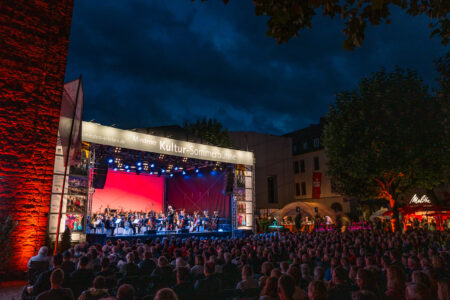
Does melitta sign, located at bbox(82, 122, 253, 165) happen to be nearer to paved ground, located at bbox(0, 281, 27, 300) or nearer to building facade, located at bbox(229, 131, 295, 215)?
paved ground, located at bbox(0, 281, 27, 300)

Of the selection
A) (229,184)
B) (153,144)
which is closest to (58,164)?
(153,144)

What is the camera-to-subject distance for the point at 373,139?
18672mm

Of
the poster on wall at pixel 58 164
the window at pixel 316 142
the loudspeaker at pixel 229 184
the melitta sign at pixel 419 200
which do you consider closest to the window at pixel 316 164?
the window at pixel 316 142

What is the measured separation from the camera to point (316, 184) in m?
34.2

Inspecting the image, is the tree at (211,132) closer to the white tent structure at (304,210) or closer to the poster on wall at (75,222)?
the white tent structure at (304,210)

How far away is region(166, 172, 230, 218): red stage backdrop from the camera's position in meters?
27.4

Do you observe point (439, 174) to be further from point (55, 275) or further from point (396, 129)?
point (55, 275)

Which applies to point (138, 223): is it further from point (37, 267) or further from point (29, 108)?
point (37, 267)

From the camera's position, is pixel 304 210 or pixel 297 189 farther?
pixel 297 189

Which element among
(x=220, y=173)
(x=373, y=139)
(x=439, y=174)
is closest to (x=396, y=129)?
(x=373, y=139)

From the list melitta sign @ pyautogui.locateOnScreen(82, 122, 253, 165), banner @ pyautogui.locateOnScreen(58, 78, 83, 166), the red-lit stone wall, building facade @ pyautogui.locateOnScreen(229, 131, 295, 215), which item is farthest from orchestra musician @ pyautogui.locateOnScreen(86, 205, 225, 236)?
building facade @ pyautogui.locateOnScreen(229, 131, 295, 215)

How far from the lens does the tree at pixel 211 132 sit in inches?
1324

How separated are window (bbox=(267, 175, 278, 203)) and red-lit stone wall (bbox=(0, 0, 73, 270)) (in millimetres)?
29339

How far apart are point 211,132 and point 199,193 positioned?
25.1 ft
